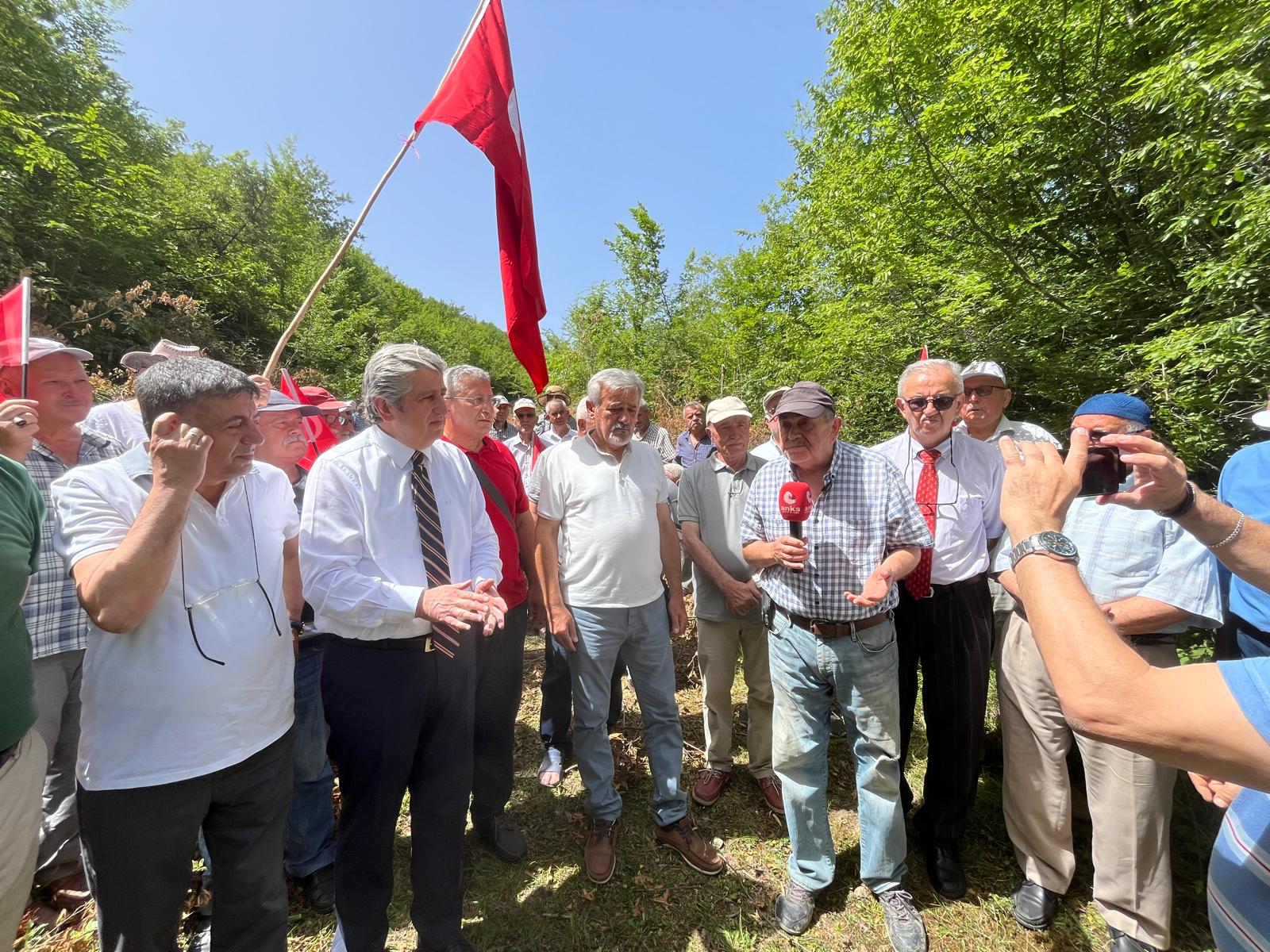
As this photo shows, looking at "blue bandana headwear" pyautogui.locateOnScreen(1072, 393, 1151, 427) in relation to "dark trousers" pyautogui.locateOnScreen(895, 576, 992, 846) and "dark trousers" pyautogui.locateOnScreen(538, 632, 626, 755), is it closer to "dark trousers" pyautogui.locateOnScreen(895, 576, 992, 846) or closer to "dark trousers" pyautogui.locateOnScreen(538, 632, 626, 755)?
"dark trousers" pyautogui.locateOnScreen(895, 576, 992, 846)

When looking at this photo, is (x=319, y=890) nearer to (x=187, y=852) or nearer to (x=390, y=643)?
(x=187, y=852)

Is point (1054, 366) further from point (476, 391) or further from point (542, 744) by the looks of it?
point (542, 744)

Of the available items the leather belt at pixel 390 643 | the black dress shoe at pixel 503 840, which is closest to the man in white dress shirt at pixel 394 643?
the leather belt at pixel 390 643

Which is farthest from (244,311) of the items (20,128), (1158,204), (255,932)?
(1158,204)

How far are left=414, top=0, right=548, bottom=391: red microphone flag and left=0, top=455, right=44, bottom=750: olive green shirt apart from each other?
2781 millimetres

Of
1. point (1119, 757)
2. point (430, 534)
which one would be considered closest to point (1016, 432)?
point (1119, 757)

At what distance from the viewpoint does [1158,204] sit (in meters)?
3.79

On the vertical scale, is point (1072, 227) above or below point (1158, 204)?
above

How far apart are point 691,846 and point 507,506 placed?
7.37 feet

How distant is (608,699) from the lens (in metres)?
2.93

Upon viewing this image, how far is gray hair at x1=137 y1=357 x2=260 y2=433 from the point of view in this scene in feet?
5.11

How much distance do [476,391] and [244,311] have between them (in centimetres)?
2341

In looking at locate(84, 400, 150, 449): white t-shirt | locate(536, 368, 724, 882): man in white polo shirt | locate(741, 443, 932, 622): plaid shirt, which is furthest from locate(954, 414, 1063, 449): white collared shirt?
locate(84, 400, 150, 449): white t-shirt

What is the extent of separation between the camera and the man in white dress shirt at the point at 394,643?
1.93 metres
